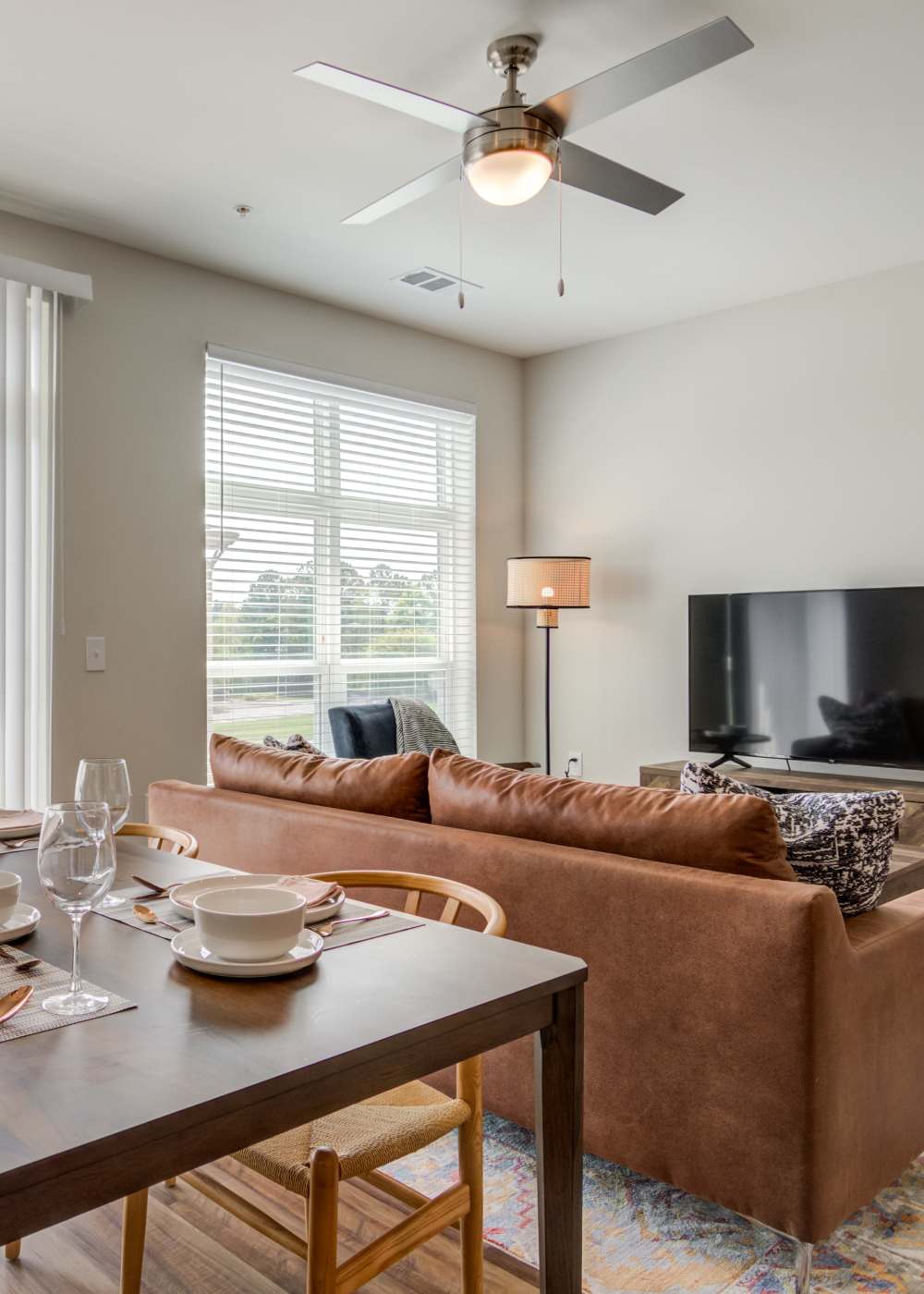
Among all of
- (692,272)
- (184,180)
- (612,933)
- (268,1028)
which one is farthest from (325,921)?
(692,272)

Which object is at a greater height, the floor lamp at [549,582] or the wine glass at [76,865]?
the floor lamp at [549,582]

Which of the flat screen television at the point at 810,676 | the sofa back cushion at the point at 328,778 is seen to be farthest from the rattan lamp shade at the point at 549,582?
the sofa back cushion at the point at 328,778

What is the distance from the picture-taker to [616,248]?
13.7 ft

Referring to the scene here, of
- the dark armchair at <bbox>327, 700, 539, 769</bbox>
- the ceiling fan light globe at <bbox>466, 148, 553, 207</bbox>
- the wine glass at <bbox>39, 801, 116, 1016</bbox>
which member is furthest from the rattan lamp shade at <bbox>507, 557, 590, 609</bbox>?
the wine glass at <bbox>39, 801, 116, 1016</bbox>

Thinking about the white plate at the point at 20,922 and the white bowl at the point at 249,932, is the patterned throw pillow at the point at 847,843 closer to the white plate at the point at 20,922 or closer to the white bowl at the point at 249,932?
the white bowl at the point at 249,932

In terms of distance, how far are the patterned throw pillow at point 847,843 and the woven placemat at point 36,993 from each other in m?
1.30

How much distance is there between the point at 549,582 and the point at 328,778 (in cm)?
261

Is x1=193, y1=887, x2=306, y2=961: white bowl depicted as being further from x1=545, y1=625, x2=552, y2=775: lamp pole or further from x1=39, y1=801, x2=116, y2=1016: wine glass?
x1=545, y1=625, x2=552, y2=775: lamp pole

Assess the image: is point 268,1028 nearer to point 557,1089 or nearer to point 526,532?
point 557,1089

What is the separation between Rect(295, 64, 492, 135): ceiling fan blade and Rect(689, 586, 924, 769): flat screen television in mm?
2664

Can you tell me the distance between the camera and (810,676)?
14.8 feet

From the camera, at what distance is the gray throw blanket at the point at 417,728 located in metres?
4.62

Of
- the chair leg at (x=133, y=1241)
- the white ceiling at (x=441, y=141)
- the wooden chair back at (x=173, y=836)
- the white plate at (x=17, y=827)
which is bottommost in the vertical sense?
the chair leg at (x=133, y=1241)

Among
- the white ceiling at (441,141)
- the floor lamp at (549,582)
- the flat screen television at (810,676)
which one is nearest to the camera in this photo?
the white ceiling at (441,141)
